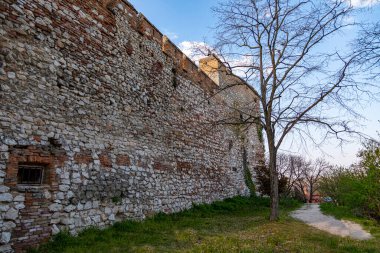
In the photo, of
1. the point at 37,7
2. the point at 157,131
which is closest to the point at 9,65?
the point at 37,7

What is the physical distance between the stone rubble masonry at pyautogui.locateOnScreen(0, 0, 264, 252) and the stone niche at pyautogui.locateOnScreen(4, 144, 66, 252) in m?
0.02

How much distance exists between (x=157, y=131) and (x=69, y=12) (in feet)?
13.0

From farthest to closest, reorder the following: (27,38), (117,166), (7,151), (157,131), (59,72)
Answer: (157,131)
(117,166)
(59,72)
(27,38)
(7,151)

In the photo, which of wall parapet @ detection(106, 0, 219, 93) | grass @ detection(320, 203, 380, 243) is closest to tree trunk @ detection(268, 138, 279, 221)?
grass @ detection(320, 203, 380, 243)

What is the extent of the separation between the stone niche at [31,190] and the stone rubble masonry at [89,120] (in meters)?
0.02

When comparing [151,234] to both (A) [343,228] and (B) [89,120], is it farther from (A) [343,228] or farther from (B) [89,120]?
(A) [343,228]

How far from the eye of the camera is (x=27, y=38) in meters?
5.59

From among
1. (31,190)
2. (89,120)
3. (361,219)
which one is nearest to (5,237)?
(31,190)

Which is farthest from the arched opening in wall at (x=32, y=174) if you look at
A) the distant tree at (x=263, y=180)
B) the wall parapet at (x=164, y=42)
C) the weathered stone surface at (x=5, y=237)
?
the distant tree at (x=263, y=180)

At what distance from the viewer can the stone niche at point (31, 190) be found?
4.89 meters

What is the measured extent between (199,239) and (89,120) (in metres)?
3.44

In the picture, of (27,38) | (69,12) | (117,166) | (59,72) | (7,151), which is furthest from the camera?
(117,166)

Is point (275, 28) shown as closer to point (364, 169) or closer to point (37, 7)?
point (364, 169)

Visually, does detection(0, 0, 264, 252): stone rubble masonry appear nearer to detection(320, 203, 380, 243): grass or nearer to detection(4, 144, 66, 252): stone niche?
detection(4, 144, 66, 252): stone niche
